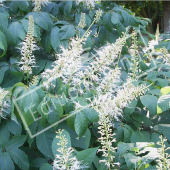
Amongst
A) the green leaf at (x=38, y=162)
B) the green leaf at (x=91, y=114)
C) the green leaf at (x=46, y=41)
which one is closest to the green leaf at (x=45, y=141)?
the green leaf at (x=38, y=162)

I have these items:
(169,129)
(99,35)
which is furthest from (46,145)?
(99,35)

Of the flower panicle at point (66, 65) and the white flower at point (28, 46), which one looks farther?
the white flower at point (28, 46)

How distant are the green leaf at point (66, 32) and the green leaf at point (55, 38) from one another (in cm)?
4

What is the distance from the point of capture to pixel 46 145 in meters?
1.50

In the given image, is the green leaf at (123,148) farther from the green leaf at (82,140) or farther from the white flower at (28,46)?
the white flower at (28,46)

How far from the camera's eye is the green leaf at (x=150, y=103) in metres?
1.60

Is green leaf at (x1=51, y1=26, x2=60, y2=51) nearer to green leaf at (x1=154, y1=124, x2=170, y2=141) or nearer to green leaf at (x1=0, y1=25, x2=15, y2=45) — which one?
green leaf at (x1=0, y1=25, x2=15, y2=45)

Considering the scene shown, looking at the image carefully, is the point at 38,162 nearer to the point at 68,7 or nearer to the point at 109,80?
the point at 109,80

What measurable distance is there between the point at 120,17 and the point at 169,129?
3.98ft

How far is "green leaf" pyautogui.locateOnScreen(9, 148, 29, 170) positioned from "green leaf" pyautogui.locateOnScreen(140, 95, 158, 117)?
869 millimetres

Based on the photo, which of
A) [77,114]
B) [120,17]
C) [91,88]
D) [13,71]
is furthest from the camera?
[120,17]

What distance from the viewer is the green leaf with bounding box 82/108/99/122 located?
1322 millimetres

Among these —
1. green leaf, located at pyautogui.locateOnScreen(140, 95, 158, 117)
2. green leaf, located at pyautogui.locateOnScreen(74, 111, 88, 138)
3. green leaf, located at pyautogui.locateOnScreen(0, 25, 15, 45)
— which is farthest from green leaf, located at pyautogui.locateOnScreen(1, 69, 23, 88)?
green leaf, located at pyautogui.locateOnScreen(140, 95, 158, 117)

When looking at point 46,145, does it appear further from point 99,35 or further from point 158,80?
point 99,35
